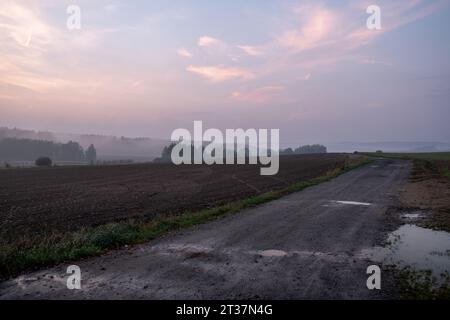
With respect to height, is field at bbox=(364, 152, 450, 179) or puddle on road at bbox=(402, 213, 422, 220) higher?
field at bbox=(364, 152, 450, 179)

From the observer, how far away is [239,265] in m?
8.46

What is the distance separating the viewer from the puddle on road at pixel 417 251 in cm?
864

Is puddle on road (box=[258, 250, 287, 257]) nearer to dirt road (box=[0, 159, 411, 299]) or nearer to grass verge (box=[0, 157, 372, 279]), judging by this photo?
dirt road (box=[0, 159, 411, 299])

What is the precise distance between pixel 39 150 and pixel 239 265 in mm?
192689

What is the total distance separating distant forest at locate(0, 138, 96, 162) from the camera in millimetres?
175250

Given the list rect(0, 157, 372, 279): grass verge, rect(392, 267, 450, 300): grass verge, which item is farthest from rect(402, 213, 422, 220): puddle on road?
rect(0, 157, 372, 279): grass verge

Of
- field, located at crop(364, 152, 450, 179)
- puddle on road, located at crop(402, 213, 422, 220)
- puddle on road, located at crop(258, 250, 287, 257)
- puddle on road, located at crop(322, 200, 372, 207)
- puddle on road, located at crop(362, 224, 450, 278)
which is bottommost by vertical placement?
puddle on road, located at crop(362, 224, 450, 278)

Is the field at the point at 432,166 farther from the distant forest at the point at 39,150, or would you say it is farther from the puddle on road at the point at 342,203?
the distant forest at the point at 39,150

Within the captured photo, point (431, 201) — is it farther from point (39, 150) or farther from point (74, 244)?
point (39, 150)

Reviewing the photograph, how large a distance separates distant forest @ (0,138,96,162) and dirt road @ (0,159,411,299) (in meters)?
173

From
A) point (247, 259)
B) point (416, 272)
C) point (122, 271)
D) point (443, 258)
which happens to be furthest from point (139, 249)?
point (443, 258)

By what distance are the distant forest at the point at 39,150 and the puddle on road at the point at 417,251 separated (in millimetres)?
175124

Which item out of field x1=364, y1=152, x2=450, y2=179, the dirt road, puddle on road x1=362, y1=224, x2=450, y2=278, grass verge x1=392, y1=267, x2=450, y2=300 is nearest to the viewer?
grass verge x1=392, y1=267, x2=450, y2=300

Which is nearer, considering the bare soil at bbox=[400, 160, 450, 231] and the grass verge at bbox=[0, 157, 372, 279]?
the grass verge at bbox=[0, 157, 372, 279]
